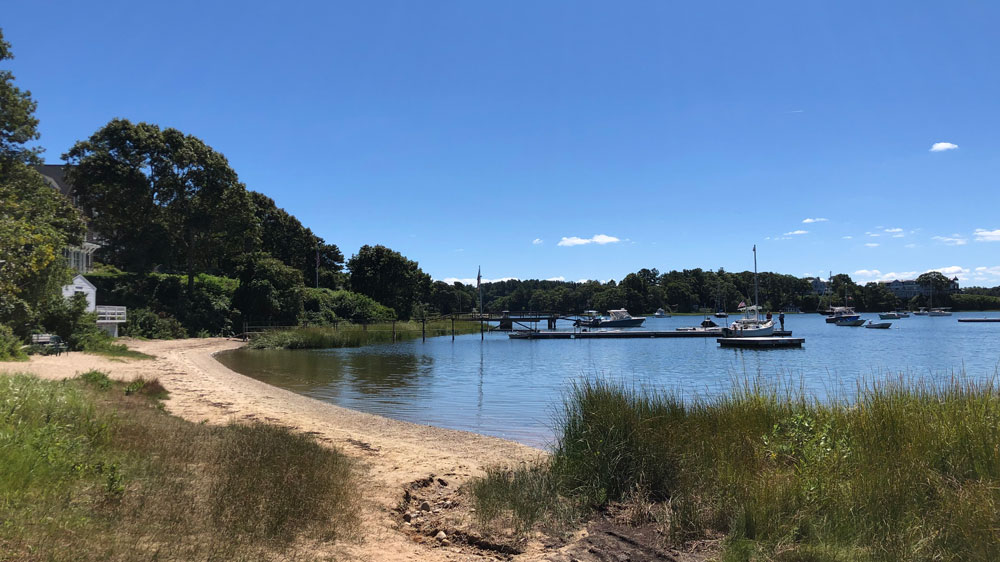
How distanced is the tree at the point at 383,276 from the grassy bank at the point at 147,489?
70067 mm

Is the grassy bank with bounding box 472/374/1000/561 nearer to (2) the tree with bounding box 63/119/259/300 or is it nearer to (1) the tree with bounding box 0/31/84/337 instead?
(1) the tree with bounding box 0/31/84/337

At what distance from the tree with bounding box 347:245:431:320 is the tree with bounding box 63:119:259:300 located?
27719mm

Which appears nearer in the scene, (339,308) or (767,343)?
(767,343)

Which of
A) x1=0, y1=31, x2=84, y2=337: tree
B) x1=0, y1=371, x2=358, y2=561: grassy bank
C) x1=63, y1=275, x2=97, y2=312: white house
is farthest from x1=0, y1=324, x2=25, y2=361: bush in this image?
x1=63, y1=275, x2=97, y2=312: white house

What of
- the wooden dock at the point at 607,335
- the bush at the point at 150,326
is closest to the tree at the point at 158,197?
the bush at the point at 150,326

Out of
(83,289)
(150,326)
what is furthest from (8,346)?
(150,326)

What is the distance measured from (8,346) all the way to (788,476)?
73.3 feet

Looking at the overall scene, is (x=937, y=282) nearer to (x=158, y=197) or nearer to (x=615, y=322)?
(x=615, y=322)

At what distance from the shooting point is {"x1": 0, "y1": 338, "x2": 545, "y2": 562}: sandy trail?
5.68 meters

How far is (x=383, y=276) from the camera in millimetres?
78500

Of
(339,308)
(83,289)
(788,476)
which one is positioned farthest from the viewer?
(339,308)

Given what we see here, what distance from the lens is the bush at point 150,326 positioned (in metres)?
40.4

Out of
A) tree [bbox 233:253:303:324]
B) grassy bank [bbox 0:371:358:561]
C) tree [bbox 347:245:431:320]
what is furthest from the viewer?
tree [bbox 347:245:431:320]

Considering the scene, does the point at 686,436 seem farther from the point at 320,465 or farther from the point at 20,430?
the point at 20,430
